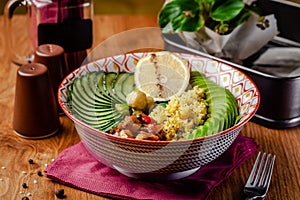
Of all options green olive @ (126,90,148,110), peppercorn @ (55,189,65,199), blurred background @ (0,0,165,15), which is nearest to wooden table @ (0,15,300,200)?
peppercorn @ (55,189,65,199)

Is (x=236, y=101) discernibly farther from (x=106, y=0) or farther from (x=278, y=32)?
(x=106, y=0)

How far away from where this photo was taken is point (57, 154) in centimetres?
130

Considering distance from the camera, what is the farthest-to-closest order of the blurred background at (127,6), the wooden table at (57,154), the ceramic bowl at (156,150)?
the blurred background at (127,6) → the wooden table at (57,154) → the ceramic bowl at (156,150)

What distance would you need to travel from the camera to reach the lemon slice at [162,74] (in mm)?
1348

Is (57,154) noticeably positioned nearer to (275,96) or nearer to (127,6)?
(275,96)

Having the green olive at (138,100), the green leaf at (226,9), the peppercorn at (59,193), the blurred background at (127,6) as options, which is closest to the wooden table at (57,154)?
the peppercorn at (59,193)

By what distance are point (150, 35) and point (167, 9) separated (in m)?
0.34

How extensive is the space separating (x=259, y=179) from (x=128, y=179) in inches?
11.1

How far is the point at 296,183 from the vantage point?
3.97 ft

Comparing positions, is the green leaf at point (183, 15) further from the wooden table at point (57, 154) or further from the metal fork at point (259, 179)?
the metal fork at point (259, 179)

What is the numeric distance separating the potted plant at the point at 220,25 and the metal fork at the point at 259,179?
0.43m

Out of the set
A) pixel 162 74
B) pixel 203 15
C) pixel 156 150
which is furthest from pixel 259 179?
pixel 203 15

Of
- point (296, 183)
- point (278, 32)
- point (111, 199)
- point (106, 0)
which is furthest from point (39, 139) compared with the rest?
point (106, 0)

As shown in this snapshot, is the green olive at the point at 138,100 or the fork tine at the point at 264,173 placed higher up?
the green olive at the point at 138,100
